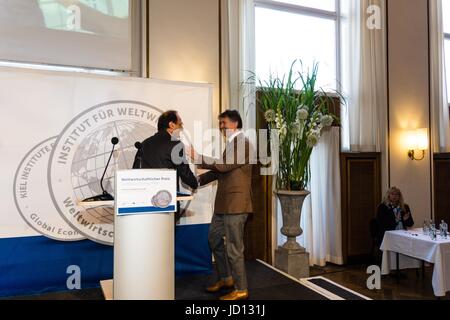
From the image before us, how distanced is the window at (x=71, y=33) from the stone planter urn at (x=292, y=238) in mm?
2060

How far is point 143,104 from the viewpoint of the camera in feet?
11.0

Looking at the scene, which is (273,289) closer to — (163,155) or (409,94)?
(163,155)

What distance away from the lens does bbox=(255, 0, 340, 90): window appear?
4.57 metres

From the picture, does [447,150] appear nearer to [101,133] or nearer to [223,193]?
[223,193]

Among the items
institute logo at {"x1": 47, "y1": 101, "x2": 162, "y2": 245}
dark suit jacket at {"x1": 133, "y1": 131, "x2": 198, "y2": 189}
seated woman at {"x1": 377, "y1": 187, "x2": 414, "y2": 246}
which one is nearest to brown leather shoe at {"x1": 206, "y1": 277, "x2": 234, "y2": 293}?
dark suit jacket at {"x1": 133, "y1": 131, "x2": 198, "y2": 189}

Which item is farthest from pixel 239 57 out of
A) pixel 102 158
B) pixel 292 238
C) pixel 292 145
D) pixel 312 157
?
pixel 292 238

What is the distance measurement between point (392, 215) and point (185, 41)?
3183 millimetres

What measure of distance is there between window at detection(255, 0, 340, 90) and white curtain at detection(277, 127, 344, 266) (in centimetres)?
83

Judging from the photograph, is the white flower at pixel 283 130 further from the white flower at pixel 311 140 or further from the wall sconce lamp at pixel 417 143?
the wall sconce lamp at pixel 417 143

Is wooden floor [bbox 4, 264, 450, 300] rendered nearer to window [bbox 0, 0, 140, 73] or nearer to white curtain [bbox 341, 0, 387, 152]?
white curtain [bbox 341, 0, 387, 152]

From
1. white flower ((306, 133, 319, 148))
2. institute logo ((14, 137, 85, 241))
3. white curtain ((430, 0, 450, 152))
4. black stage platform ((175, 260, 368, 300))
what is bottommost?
black stage platform ((175, 260, 368, 300))

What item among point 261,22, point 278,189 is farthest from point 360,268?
point 261,22

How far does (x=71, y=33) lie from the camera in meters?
3.37

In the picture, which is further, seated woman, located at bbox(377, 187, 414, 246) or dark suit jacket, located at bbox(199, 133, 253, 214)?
seated woman, located at bbox(377, 187, 414, 246)
